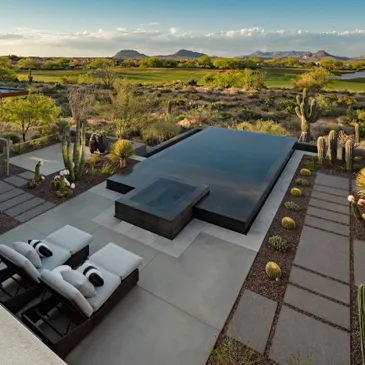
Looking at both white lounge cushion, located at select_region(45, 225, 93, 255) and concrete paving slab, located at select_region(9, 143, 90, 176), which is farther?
concrete paving slab, located at select_region(9, 143, 90, 176)

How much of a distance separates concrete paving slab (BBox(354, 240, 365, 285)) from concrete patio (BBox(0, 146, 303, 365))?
1787 millimetres

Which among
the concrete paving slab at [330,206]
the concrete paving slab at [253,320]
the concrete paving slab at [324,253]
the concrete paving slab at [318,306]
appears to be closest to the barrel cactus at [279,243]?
the concrete paving slab at [324,253]

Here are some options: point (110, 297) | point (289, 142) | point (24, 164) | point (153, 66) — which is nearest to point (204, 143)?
point (289, 142)

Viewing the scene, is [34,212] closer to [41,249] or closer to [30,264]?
[41,249]

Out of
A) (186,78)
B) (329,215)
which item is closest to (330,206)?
(329,215)

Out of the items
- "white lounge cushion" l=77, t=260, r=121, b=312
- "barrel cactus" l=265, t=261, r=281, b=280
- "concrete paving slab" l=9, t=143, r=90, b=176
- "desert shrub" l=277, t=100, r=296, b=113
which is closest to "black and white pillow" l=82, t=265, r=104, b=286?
"white lounge cushion" l=77, t=260, r=121, b=312

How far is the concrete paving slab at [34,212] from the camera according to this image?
6.33 metres

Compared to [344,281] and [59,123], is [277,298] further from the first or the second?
[59,123]

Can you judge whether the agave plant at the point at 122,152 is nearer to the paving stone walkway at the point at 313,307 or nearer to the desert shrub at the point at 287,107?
the paving stone walkway at the point at 313,307

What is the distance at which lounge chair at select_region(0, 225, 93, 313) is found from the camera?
12.0 feet

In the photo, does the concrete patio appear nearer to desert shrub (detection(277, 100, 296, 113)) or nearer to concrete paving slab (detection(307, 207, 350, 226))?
concrete paving slab (detection(307, 207, 350, 226))

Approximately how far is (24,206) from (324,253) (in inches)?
277

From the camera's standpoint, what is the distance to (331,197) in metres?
7.73

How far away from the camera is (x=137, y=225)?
6199mm
